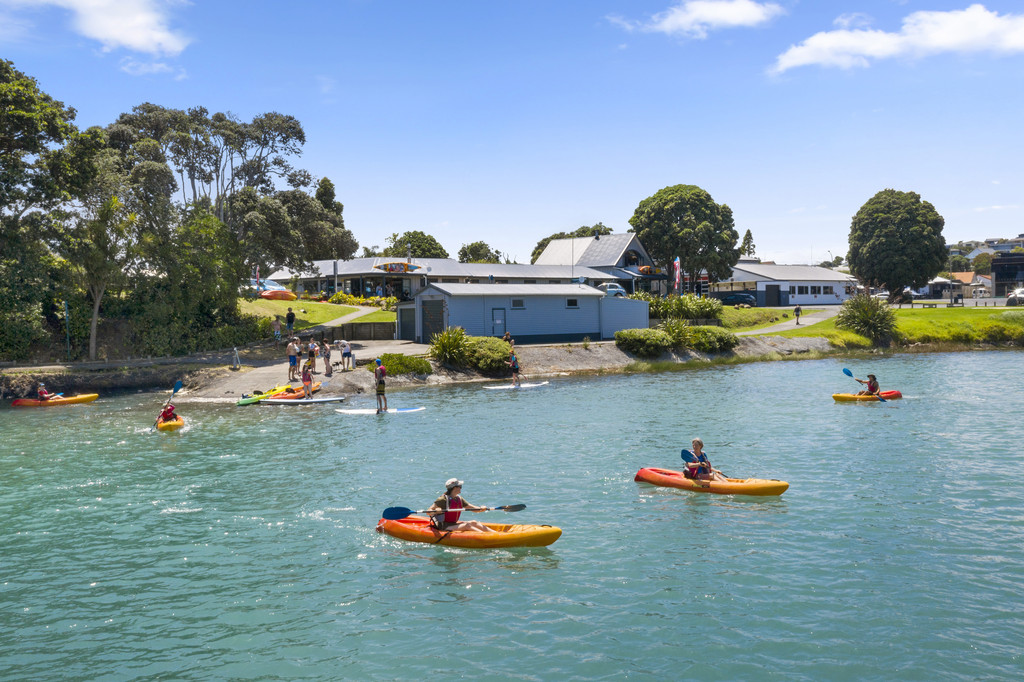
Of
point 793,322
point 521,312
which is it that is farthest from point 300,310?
point 793,322

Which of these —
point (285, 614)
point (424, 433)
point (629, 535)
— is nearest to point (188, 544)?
point (285, 614)

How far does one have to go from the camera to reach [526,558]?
1446 centimetres

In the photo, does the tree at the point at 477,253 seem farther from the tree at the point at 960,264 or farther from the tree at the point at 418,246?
the tree at the point at 960,264

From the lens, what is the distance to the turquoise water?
417 inches

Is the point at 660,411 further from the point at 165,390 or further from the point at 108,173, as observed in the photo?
the point at 108,173

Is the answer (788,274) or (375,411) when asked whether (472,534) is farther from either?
(788,274)

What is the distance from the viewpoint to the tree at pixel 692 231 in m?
83.8

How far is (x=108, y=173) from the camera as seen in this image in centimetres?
4612

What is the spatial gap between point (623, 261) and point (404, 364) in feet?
168

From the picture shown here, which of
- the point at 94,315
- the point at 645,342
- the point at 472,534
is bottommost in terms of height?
the point at 472,534

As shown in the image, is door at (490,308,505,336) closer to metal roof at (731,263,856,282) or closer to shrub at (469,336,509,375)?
shrub at (469,336,509,375)

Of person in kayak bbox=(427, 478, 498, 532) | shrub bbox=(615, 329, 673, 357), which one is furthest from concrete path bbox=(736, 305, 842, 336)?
person in kayak bbox=(427, 478, 498, 532)

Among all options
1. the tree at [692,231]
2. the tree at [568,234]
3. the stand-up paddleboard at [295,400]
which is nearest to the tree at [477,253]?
the tree at [568,234]

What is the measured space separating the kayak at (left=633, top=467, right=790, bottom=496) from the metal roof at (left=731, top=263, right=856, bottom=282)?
254 feet
